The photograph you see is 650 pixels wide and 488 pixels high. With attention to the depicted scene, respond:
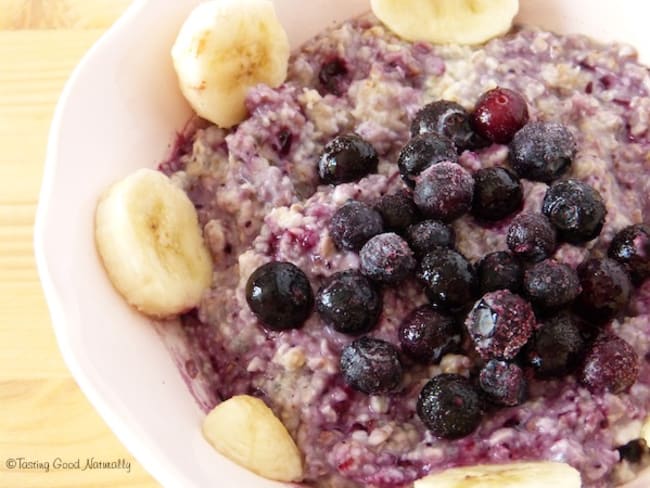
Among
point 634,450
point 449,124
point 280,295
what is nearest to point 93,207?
point 280,295

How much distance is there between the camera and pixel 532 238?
5.39 feet

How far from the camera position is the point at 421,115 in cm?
188

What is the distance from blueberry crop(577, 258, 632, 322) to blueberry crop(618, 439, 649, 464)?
24cm

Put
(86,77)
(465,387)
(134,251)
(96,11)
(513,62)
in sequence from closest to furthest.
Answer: (465,387) → (134,251) → (86,77) → (513,62) → (96,11)

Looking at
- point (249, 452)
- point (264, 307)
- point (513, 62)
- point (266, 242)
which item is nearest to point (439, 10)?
point (513, 62)

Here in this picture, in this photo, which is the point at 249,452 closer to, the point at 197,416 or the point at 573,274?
the point at 197,416

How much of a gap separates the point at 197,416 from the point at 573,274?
78 cm

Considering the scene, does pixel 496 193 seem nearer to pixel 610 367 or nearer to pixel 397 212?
pixel 397 212

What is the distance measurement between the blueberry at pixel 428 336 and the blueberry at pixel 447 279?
0.03 metres

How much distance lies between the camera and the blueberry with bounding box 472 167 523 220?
171cm

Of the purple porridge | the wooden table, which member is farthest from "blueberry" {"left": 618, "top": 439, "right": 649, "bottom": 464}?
the wooden table

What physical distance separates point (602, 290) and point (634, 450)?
1.00 ft

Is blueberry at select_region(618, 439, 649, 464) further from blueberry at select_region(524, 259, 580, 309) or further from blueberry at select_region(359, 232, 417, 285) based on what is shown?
blueberry at select_region(359, 232, 417, 285)

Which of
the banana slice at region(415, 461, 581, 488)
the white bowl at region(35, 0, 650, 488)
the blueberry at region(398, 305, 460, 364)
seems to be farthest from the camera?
the blueberry at region(398, 305, 460, 364)
